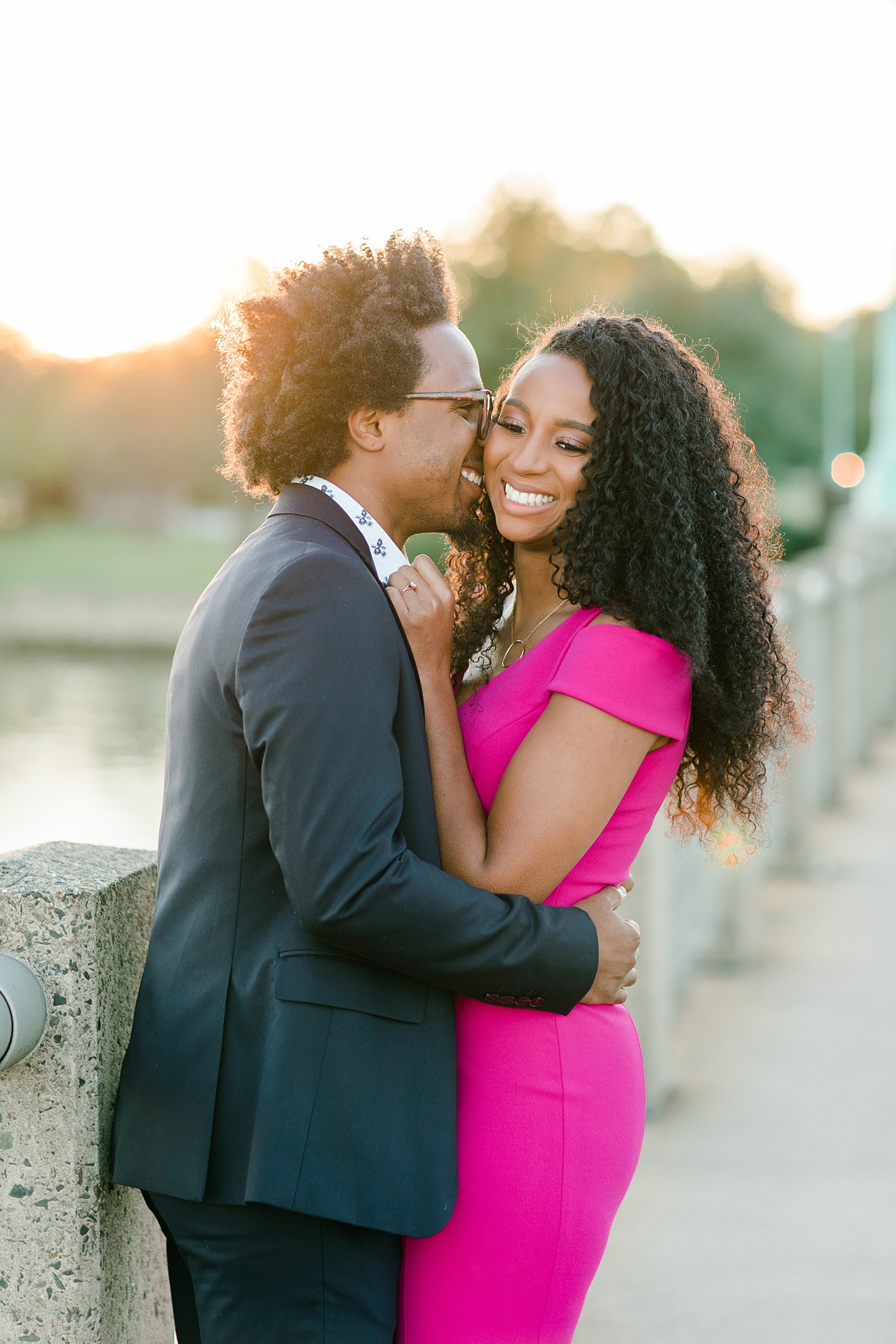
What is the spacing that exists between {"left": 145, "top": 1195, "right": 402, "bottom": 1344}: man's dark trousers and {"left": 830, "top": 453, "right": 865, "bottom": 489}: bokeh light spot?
5303 cm

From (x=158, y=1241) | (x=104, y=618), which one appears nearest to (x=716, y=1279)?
(x=158, y=1241)

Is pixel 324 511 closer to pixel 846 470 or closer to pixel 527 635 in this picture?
pixel 527 635

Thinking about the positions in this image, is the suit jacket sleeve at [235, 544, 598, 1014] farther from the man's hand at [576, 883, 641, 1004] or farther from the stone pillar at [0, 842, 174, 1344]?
the stone pillar at [0, 842, 174, 1344]

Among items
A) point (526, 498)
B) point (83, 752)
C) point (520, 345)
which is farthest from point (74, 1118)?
point (520, 345)

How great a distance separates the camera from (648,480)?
2422mm

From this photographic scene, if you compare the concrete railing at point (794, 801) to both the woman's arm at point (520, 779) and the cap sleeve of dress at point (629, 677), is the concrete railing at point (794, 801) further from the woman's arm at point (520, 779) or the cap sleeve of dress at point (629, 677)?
the woman's arm at point (520, 779)

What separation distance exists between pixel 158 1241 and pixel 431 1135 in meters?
0.64

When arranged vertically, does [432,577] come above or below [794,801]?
above

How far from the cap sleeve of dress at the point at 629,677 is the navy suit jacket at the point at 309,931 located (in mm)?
294

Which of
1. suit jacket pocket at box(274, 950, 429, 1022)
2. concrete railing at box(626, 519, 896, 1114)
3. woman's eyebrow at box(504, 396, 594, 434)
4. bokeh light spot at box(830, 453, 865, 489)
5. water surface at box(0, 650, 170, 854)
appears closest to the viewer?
suit jacket pocket at box(274, 950, 429, 1022)

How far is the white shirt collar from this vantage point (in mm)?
2246

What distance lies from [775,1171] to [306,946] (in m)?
3.22

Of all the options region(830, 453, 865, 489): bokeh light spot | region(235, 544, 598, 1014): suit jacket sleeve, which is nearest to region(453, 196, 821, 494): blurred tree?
region(830, 453, 865, 489): bokeh light spot

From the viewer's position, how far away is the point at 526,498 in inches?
103
